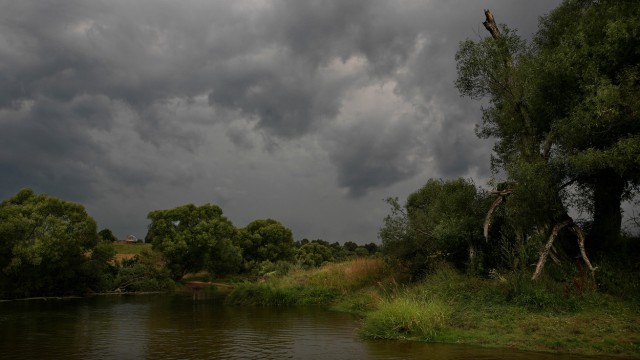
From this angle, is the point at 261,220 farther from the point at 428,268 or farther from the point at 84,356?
the point at 84,356

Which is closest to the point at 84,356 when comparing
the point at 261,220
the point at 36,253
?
the point at 36,253

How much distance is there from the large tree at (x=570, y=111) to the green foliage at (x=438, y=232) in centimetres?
310

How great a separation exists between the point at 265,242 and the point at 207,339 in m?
70.6

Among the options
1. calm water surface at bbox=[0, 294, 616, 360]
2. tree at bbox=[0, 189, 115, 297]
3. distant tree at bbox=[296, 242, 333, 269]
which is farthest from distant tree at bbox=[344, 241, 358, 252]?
calm water surface at bbox=[0, 294, 616, 360]

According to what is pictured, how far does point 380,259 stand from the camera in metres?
32.7

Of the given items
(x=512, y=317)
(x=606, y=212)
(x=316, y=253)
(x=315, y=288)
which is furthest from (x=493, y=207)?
(x=316, y=253)

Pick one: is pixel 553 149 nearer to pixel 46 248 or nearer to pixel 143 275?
pixel 46 248

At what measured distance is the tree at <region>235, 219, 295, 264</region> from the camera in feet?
276

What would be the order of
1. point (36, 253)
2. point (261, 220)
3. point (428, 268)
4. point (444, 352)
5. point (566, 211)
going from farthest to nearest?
point (261, 220) → point (36, 253) → point (428, 268) → point (566, 211) → point (444, 352)

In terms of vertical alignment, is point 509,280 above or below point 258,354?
above

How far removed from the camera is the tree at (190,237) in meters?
63.3

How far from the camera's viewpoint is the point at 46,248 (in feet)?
142

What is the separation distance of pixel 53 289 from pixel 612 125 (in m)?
49.0

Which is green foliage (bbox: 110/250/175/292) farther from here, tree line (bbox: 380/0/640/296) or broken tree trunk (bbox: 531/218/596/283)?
broken tree trunk (bbox: 531/218/596/283)
